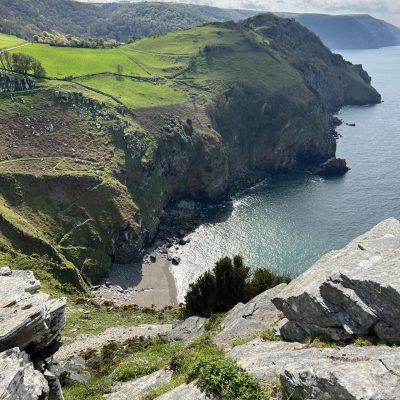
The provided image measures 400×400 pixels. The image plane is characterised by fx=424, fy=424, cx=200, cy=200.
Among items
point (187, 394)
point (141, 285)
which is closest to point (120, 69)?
point (141, 285)

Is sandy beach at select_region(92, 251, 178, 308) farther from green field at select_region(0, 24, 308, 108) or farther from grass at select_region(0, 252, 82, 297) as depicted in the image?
green field at select_region(0, 24, 308, 108)

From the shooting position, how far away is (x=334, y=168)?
14362cm

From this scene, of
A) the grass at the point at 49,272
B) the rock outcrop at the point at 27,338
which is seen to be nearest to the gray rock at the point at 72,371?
the rock outcrop at the point at 27,338

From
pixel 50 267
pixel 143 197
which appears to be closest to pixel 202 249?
pixel 143 197

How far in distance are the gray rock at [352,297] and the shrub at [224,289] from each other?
21.8m

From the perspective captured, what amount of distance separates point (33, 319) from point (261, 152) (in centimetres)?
13574

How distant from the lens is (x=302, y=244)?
3905 inches

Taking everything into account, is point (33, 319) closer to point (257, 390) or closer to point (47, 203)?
point (257, 390)

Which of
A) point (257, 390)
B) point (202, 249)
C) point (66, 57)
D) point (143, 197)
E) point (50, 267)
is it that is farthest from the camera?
point (66, 57)

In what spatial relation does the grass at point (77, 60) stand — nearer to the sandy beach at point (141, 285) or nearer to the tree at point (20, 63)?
the tree at point (20, 63)

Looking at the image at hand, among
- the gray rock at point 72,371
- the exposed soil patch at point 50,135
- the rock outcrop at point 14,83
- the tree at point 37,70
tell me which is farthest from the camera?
the tree at point 37,70

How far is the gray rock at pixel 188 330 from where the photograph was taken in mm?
35781

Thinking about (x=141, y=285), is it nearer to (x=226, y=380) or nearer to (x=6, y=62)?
(x=226, y=380)

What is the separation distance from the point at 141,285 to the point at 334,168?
8684 cm
